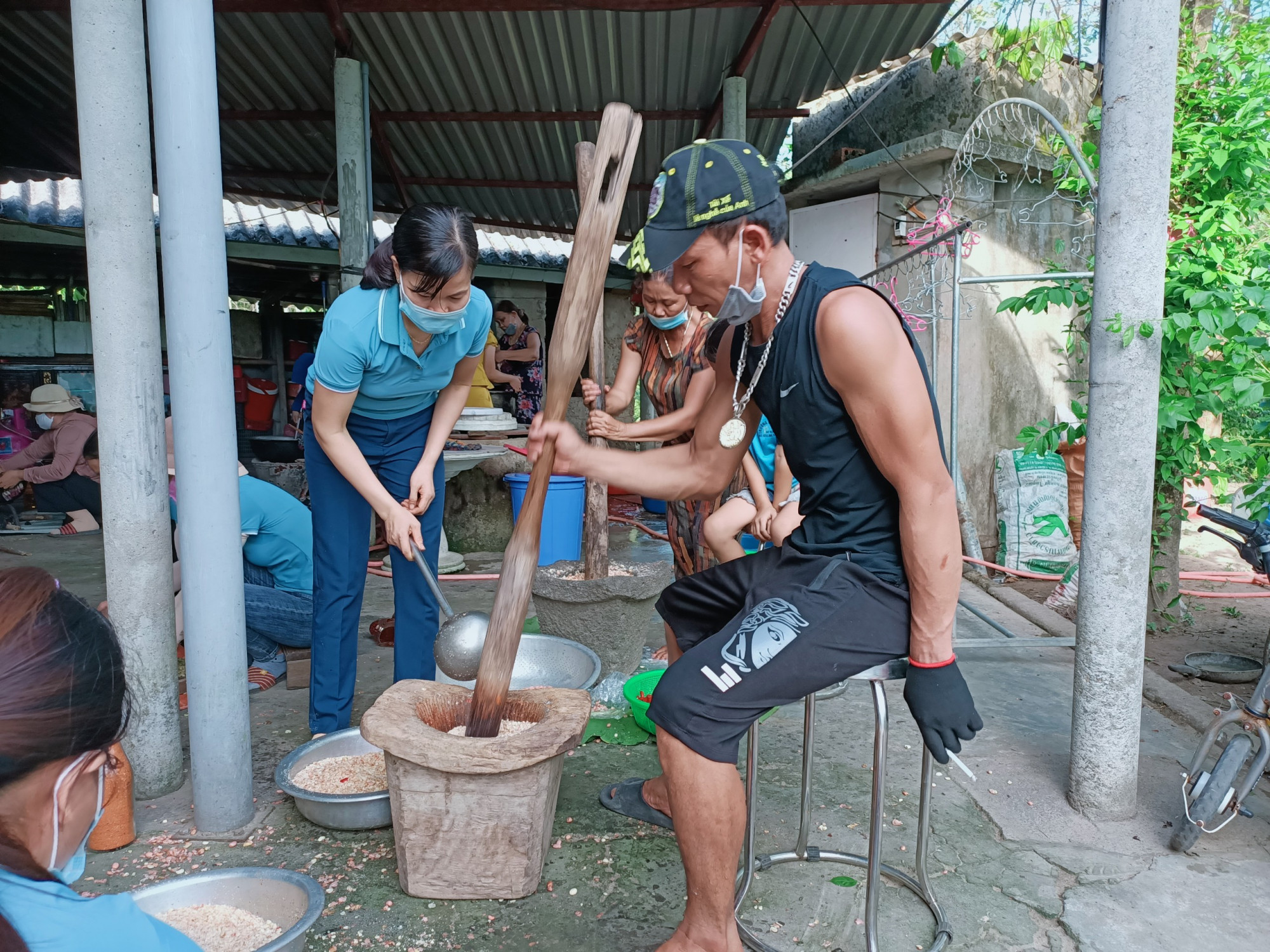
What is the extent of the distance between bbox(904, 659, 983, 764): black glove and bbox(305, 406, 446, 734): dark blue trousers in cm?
182

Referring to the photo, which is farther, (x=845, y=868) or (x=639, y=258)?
(x=845, y=868)

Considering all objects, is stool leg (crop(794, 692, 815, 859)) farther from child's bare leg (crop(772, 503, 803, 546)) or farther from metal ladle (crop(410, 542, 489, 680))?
metal ladle (crop(410, 542, 489, 680))

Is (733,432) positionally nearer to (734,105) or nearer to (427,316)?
(427,316)

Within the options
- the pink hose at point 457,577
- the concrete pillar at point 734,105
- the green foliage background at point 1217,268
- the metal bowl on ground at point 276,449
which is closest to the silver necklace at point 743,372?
the green foliage background at point 1217,268

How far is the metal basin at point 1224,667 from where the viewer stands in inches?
158

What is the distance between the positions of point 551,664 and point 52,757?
2.64m

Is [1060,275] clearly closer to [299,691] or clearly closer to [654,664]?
[654,664]

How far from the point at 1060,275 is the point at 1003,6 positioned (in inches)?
176

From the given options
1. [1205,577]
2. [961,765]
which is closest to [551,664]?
[961,765]

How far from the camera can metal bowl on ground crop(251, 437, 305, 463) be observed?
7344mm

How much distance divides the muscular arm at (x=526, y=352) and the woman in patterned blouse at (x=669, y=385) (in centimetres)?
490

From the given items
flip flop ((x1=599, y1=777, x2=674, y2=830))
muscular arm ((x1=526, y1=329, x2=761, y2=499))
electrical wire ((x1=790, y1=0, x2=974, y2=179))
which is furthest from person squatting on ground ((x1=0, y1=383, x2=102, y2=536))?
muscular arm ((x1=526, y1=329, x2=761, y2=499))

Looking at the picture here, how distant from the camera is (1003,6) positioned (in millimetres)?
6777

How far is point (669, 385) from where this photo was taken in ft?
12.0
